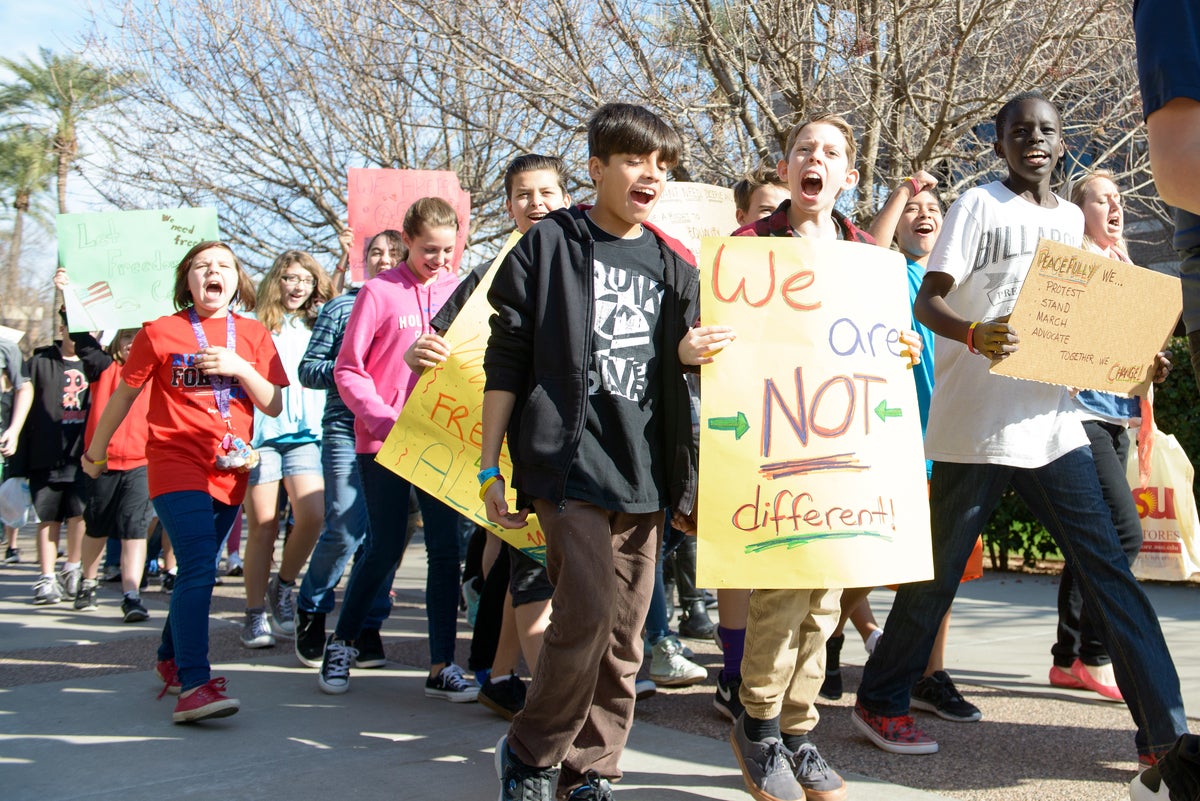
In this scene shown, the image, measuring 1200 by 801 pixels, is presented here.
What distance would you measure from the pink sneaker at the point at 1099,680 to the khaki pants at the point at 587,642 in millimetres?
2207

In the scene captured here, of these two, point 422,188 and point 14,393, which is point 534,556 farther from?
point 14,393

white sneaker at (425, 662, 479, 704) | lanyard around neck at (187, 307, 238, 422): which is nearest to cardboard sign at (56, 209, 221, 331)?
lanyard around neck at (187, 307, 238, 422)

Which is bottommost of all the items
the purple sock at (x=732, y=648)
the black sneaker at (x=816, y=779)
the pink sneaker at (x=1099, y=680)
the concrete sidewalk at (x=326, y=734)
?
the concrete sidewalk at (x=326, y=734)

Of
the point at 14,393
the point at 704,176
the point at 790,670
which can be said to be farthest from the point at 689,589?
the point at 14,393

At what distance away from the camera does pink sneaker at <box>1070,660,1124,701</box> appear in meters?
4.49

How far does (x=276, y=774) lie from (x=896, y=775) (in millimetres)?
1870

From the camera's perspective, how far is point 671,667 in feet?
15.5

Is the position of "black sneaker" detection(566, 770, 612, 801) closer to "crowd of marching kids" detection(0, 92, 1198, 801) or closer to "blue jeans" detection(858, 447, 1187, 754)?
"crowd of marching kids" detection(0, 92, 1198, 801)

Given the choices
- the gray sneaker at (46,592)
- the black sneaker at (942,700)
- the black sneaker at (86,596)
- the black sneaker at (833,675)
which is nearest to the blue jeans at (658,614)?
the black sneaker at (833,675)

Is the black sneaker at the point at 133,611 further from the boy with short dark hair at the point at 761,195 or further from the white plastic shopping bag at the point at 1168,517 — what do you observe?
the white plastic shopping bag at the point at 1168,517

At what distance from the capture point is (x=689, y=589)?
5.99 m

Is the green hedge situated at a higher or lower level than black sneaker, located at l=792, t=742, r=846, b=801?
higher

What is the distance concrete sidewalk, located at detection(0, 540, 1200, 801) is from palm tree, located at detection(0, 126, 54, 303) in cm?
2807

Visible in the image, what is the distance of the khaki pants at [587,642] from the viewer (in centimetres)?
298
